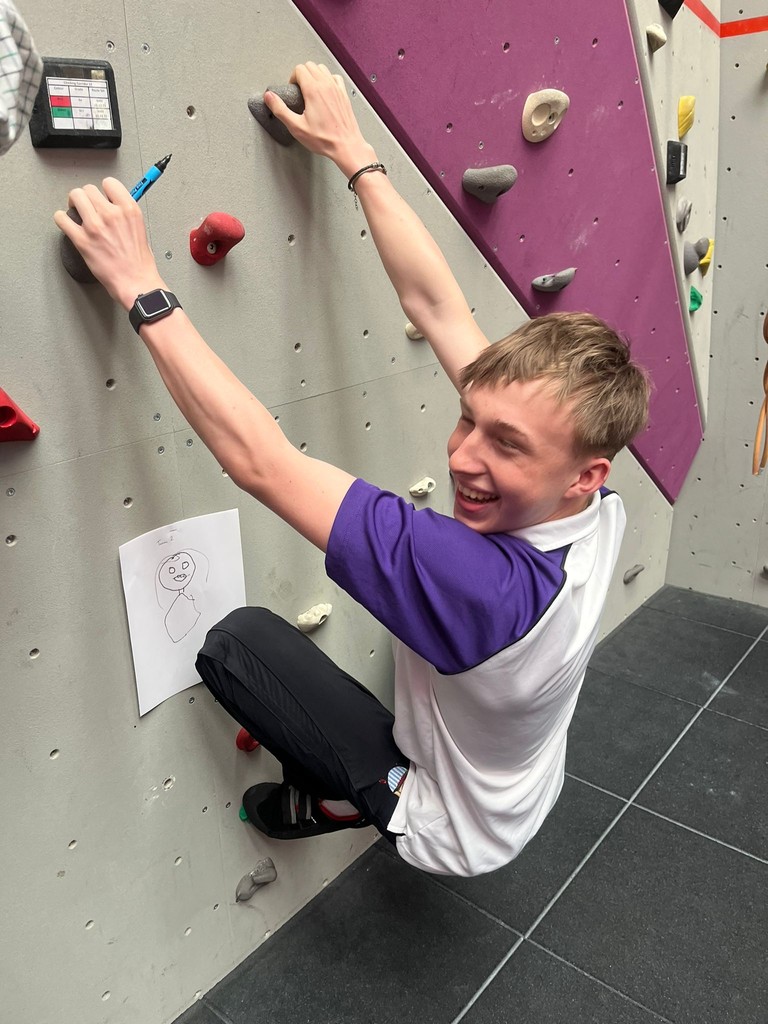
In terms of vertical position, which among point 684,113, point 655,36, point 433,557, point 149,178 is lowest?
point 433,557

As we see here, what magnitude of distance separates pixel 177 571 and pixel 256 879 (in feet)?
1.82

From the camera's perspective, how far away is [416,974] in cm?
127

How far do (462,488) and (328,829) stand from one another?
60 cm

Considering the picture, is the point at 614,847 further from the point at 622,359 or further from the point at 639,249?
the point at 639,249

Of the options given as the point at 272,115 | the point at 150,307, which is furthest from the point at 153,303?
the point at 272,115

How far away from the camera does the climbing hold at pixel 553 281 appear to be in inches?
62.1

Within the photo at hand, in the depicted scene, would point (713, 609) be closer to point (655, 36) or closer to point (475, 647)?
point (655, 36)

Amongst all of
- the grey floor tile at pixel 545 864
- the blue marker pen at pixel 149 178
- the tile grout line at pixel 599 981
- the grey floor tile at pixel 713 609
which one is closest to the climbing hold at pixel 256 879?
the grey floor tile at pixel 545 864

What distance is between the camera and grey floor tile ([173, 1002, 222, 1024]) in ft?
3.96

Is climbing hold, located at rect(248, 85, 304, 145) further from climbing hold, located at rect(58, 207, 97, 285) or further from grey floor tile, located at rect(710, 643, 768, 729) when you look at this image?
grey floor tile, located at rect(710, 643, 768, 729)

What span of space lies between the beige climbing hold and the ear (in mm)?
1464

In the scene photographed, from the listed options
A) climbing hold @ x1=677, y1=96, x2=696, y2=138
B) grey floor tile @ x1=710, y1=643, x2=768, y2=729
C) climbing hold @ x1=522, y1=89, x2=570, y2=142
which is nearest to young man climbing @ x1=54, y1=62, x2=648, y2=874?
climbing hold @ x1=522, y1=89, x2=570, y2=142

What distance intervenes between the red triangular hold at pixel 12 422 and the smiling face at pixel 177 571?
262 mm

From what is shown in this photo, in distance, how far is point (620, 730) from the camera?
187cm
